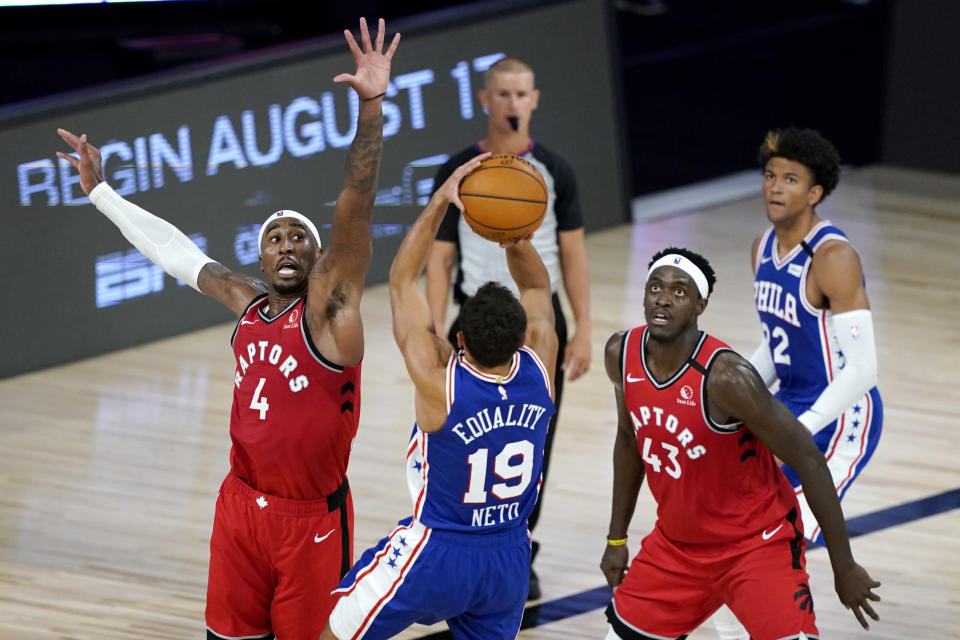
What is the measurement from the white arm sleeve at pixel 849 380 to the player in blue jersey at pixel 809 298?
0.23 feet

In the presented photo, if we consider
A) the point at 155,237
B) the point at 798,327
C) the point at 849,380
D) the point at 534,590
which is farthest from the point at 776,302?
the point at 155,237

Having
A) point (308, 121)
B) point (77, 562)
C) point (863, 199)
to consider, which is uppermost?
point (308, 121)

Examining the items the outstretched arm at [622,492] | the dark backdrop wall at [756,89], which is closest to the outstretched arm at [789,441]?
the outstretched arm at [622,492]

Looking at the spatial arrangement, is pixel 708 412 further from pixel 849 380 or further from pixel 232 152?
pixel 232 152

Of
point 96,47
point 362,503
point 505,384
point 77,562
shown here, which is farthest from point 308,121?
point 505,384

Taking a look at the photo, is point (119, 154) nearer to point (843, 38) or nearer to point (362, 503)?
point (362, 503)

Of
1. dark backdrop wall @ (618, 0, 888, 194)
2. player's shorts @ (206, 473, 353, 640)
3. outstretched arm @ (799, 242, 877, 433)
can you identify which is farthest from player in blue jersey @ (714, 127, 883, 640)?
dark backdrop wall @ (618, 0, 888, 194)

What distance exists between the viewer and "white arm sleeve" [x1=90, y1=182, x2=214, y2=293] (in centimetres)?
560

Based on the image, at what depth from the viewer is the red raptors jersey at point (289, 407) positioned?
4910mm

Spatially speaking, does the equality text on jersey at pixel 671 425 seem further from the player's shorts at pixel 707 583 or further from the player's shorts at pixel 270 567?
the player's shorts at pixel 270 567

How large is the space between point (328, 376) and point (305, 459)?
0.28 m

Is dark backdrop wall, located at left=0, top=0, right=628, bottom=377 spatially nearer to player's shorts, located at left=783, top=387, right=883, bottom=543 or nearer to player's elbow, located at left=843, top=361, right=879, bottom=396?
player's shorts, located at left=783, top=387, right=883, bottom=543

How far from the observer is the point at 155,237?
5.63m

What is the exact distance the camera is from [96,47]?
12.1 metres
